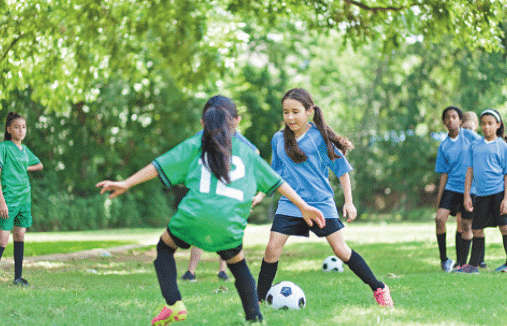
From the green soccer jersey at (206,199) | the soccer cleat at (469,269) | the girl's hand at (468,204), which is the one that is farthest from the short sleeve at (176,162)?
the soccer cleat at (469,269)

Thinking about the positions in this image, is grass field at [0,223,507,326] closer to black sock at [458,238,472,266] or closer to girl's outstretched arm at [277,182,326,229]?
black sock at [458,238,472,266]

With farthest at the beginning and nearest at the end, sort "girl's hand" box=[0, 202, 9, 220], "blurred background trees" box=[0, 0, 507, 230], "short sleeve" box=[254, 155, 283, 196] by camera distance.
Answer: "blurred background trees" box=[0, 0, 507, 230] < "girl's hand" box=[0, 202, 9, 220] < "short sleeve" box=[254, 155, 283, 196]

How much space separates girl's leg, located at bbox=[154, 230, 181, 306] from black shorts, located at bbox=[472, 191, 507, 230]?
5067mm

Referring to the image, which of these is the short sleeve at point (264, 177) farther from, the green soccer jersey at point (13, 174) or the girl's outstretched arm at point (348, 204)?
the green soccer jersey at point (13, 174)

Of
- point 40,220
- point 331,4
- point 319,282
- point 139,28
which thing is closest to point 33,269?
point 319,282

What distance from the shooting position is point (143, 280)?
7777 millimetres

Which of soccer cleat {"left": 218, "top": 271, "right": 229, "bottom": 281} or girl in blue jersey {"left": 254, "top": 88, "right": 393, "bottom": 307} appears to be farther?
soccer cleat {"left": 218, "top": 271, "right": 229, "bottom": 281}

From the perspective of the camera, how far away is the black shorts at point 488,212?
746cm

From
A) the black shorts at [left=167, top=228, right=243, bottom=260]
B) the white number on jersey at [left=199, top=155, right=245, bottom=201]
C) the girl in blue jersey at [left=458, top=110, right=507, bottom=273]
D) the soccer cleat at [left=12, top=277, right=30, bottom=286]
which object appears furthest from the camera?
the girl in blue jersey at [left=458, top=110, right=507, bottom=273]

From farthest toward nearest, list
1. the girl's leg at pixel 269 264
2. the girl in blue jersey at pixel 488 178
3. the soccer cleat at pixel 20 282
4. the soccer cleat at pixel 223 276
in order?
1. the soccer cleat at pixel 223 276
2. the girl in blue jersey at pixel 488 178
3. the soccer cleat at pixel 20 282
4. the girl's leg at pixel 269 264

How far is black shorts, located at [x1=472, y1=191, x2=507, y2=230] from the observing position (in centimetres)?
746

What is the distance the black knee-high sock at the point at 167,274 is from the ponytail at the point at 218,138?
2.12ft

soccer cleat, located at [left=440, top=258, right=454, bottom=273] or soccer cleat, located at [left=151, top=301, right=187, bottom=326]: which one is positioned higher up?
soccer cleat, located at [left=151, top=301, right=187, bottom=326]

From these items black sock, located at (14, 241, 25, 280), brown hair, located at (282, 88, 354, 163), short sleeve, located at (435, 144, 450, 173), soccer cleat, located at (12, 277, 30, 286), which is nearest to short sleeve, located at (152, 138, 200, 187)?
brown hair, located at (282, 88, 354, 163)
